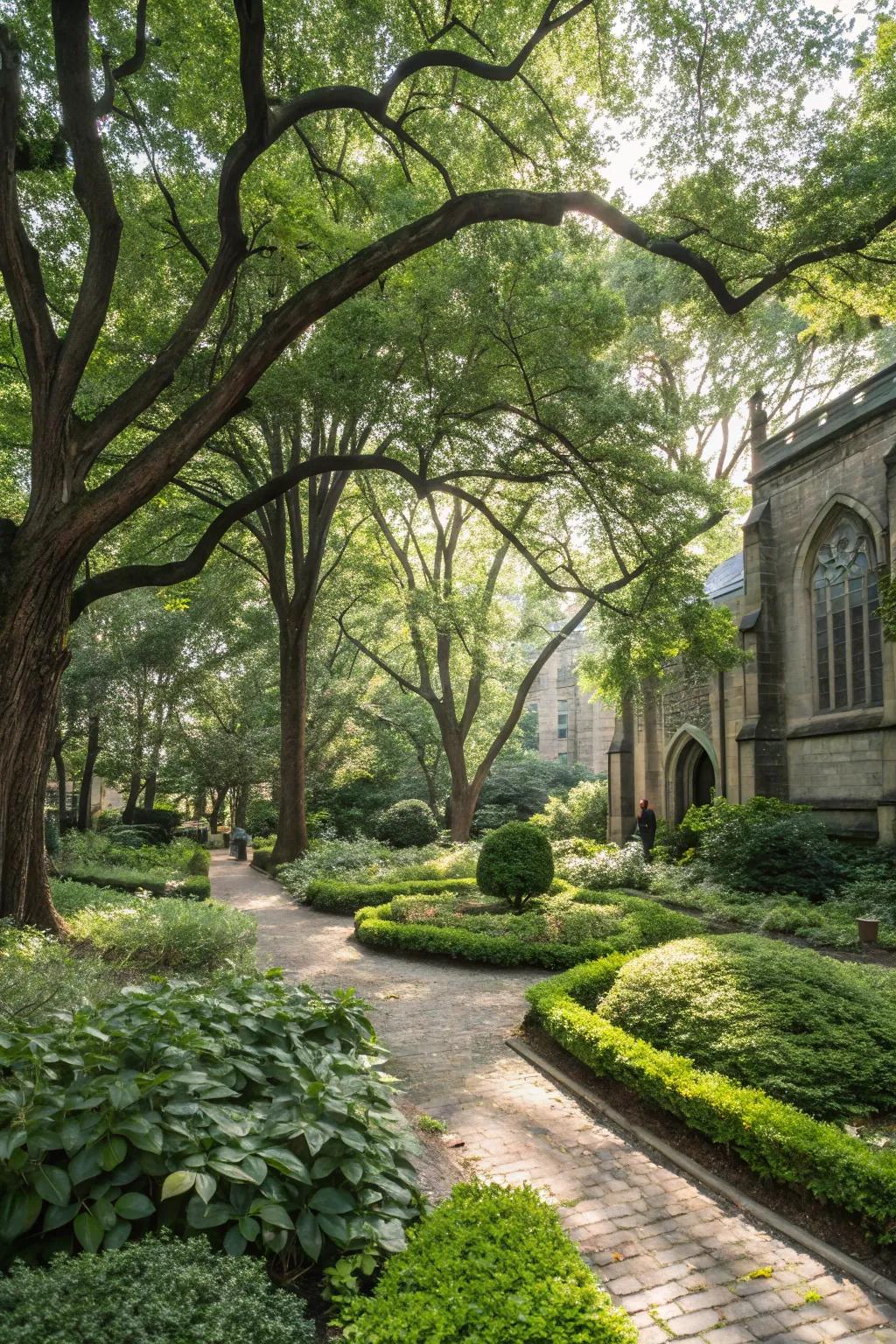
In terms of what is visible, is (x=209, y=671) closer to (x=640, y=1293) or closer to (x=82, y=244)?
(x=82, y=244)

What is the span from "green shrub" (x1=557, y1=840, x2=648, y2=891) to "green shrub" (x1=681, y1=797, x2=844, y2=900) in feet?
4.46

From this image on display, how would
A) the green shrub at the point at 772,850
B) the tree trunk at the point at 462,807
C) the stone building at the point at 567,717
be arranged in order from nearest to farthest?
1. the green shrub at the point at 772,850
2. the tree trunk at the point at 462,807
3. the stone building at the point at 567,717

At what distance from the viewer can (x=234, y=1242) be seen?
280cm

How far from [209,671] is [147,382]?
21580mm

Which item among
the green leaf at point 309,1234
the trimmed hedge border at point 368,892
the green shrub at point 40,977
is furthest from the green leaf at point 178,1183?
the trimmed hedge border at point 368,892

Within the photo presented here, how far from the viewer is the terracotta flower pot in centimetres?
1107

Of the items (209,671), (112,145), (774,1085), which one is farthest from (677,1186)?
Answer: (209,671)

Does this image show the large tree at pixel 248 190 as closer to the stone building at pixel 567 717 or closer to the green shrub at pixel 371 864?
the green shrub at pixel 371 864

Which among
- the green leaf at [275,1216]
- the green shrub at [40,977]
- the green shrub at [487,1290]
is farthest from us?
the green shrub at [40,977]

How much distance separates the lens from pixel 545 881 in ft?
40.2

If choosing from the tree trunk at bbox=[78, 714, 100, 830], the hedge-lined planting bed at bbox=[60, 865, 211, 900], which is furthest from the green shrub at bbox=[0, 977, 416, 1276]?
the tree trunk at bbox=[78, 714, 100, 830]

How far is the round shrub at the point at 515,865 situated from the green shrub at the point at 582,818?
12.7 metres

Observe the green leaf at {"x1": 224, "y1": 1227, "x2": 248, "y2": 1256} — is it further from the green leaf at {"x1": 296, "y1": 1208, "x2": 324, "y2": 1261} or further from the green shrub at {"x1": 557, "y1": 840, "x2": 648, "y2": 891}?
the green shrub at {"x1": 557, "y1": 840, "x2": 648, "y2": 891}

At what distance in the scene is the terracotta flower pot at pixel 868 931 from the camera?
11.1 meters
